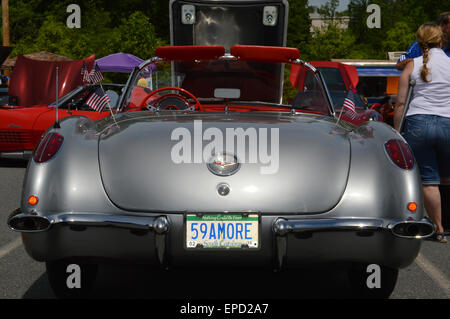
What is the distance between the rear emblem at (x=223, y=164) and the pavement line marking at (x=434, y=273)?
63.3 inches

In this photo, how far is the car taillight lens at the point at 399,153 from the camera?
3484 millimetres

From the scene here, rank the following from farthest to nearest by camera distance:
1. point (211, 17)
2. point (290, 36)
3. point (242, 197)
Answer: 1. point (290, 36)
2. point (211, 17)
3. point (242, 197)

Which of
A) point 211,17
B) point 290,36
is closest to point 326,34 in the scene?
point 290,36

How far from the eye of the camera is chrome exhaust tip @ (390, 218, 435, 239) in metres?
3.31

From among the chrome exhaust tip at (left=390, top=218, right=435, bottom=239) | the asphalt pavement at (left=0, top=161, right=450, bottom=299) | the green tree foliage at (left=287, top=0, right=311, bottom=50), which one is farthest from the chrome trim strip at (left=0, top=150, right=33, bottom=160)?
the green tree foliage at (left=287, top=0, right=311, bottom=50)

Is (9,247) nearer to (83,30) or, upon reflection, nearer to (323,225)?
(323,225)

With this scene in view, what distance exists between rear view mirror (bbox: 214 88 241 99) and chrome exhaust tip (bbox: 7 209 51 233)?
2091mm

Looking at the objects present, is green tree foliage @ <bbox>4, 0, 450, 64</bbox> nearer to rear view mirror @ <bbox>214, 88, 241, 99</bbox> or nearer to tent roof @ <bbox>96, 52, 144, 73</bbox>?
tent roof @ <bbox>96, 52, 144, 73</bbox>

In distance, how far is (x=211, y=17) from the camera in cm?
959

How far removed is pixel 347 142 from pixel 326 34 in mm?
49755

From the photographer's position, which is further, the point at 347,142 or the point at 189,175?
the point at 347,142

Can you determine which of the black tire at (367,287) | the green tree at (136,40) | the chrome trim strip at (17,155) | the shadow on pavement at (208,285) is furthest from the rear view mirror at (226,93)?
the green tree at (136,40)

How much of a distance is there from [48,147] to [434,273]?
2640mm

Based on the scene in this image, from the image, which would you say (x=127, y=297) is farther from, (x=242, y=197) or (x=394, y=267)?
(x=394, y=267)
